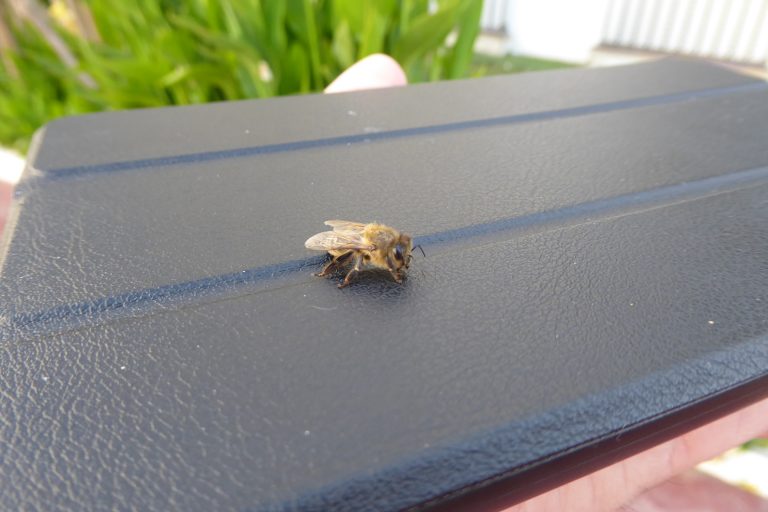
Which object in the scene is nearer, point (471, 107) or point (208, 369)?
point (208, 369)

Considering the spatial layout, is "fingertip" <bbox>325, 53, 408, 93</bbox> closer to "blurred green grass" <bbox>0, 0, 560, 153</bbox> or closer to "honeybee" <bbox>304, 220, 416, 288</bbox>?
"blurred green grass" <bbox>0, 0, 560, 153</bbox>

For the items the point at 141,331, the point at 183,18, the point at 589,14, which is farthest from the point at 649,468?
the point at 589,14

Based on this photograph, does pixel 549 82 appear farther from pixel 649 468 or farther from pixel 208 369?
pixel 208 369

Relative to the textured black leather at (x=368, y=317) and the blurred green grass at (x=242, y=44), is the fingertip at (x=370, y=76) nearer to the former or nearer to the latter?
the textured black leather at (x=368, y=317)

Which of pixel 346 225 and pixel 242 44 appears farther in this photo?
pixel 242 44

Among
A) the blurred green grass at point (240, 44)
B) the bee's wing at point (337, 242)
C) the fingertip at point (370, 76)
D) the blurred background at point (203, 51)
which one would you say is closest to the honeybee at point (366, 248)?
the bee's wing at point (337, 242)

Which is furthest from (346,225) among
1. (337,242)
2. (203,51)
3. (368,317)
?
(203,51)

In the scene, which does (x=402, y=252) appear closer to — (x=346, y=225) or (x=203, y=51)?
(x=346, y=225)
